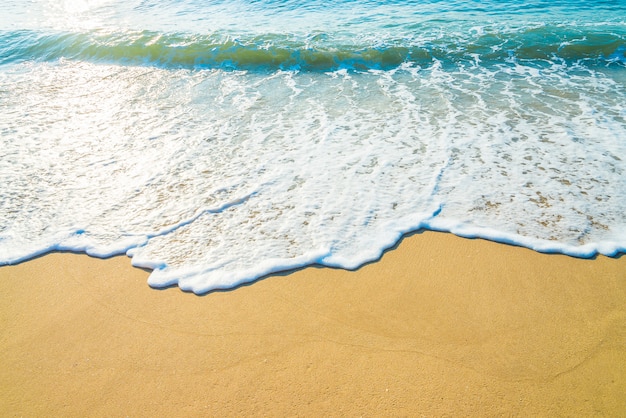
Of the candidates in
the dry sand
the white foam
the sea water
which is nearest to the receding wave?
the sea water

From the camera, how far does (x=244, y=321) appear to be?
283cm

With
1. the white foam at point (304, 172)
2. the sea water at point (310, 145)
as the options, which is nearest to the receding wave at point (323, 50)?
the sea water at point (310, 145)

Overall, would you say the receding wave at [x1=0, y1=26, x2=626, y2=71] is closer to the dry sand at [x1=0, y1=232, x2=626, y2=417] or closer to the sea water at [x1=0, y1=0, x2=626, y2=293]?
the sea water at [x1=0, y1=0, x2=626, y2=293]

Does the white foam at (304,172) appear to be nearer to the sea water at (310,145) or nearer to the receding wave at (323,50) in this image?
the sea water at (310,145)

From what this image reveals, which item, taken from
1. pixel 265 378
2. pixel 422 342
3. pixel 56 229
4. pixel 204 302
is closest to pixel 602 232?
pixel 422 342

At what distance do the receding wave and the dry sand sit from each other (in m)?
6.45

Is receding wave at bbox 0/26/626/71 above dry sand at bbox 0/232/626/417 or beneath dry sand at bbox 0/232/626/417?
above

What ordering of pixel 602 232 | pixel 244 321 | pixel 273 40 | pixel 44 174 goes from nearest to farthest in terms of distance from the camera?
pixel 244 321
pixel 602 232
pixel 44 174
pixel 273 40

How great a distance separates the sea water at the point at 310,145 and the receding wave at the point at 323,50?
2.5 inches

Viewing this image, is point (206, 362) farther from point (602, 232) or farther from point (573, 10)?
point (573, 10)

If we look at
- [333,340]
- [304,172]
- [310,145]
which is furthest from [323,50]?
[333,340]

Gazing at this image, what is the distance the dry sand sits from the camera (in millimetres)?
2312

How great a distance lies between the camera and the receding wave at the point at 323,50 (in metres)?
8.58

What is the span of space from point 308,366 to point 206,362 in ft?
2.19
